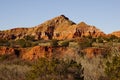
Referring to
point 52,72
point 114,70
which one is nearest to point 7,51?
point 52,72

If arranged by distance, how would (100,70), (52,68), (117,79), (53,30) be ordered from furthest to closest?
(53,30) < (100,70) < (52,68) < (117,79)

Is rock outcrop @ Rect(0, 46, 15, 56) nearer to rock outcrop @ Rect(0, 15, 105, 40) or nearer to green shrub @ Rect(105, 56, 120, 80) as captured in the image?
green shrub @ Rect(105, 56, 120, 80)

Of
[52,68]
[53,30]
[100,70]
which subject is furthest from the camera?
[53,30]

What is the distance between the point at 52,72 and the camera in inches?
685

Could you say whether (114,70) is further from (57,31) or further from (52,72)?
(57,31)

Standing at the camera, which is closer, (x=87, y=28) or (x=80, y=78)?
(x=80, y=78)

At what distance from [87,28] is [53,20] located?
16.8 meters

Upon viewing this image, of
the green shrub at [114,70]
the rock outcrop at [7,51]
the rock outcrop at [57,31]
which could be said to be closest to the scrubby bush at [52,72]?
the green shrub at [114,70]

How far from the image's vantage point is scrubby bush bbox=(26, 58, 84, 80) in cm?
1706

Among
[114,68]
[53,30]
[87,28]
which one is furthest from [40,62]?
[53,30]

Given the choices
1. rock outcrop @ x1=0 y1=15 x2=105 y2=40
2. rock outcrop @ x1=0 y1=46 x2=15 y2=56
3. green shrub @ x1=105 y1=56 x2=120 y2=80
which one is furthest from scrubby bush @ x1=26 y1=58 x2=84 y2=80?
rock outcrop @ x1=0 y1=15 x2=105 y2=40

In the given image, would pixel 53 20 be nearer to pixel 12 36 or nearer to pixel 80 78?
pixel 12 36

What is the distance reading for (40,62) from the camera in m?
17.8

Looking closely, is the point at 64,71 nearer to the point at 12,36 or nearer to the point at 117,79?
the point at 117,79
